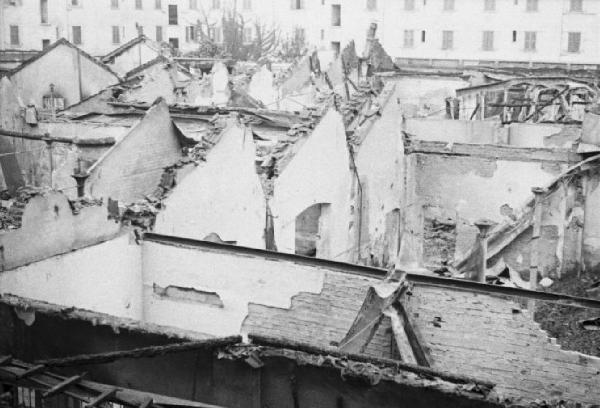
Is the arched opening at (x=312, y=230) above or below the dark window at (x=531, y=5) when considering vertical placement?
below

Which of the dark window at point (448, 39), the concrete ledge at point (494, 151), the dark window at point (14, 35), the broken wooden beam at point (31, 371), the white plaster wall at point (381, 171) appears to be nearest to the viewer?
the broken wooden beam at point (31, 371)

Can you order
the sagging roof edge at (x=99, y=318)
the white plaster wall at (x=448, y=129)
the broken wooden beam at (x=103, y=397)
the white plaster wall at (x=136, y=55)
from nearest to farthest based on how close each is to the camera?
the broken wooden beam at (x=103, y=397), the sagging roof edge at (x=99, y=318), the white plaster wall at (x=448, y=129), the white plaster wall at (x=136, y=55)

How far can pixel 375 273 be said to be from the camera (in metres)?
12.5

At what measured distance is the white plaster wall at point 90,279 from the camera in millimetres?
12039

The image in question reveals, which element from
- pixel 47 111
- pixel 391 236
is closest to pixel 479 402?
pixel 391 236

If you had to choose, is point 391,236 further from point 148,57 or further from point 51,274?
point 148,57

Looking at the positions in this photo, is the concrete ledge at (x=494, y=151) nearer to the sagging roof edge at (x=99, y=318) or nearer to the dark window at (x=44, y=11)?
the sagging roof edge at (x=99, y=318)

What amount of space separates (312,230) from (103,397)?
10836 mm

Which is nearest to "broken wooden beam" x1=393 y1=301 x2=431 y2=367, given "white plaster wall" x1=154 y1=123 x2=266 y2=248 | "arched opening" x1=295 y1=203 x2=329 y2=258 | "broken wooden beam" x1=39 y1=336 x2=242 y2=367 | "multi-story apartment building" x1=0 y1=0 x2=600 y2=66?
"broken wooden beam" x1=39 y1=336 x2=242 y2=367

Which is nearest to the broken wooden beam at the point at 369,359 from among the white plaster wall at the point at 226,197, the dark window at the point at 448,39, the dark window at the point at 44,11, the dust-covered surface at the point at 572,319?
the white plaster wall at the point at 226,197

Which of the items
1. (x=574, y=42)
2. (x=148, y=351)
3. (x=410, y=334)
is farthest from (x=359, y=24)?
Result: (x=148, y=351)

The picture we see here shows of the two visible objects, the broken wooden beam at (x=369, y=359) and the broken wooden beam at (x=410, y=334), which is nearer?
the broken wooden beam at (x=369, y=359)

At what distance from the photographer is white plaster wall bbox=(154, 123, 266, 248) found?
15.3m

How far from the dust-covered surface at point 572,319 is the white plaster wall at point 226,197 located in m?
5.99
